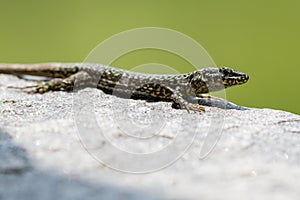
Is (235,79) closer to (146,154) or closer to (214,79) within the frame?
(214,79)

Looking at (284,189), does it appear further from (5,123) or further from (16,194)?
(5,123)

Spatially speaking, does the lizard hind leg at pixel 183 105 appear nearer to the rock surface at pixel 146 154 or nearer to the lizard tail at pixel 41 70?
the rock surface at pixel 146 154

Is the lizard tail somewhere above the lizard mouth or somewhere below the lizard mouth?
below

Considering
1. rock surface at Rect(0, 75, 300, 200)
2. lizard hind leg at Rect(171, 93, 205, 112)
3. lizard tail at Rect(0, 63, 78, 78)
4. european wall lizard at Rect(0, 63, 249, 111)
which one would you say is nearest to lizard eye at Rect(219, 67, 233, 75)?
european wall lizard at Rect(0, 63, 249, 111)

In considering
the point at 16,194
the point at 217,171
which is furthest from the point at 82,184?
the point at 217,171

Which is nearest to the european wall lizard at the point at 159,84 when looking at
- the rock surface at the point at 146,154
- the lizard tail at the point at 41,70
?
the lizard tail at the point at 41,70

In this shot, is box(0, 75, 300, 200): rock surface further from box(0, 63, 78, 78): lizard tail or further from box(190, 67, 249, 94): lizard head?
box(0, 63, 78, 78): lizard tail

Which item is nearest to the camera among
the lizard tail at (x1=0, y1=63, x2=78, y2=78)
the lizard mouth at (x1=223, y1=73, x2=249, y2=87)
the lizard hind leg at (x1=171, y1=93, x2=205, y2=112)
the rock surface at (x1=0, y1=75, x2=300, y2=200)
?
the rock surface at (x1=0, y1=75, x2=300, y2=200)

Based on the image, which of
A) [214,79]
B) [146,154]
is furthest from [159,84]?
[146,154]
